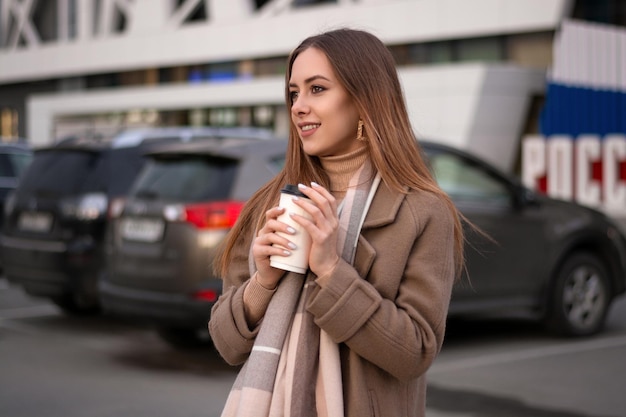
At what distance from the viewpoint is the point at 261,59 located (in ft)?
137

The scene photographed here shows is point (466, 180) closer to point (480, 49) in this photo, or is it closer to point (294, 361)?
point (294, 361)

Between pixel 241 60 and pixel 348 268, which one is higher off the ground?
pixel 241 60

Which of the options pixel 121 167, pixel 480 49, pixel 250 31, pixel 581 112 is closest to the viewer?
pixel 121 167

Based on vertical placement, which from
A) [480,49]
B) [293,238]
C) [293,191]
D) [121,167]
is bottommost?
[121,167]

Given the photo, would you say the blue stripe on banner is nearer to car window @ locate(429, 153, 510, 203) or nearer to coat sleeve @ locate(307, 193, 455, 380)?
car window @ locate(429, 153, 510, 203)

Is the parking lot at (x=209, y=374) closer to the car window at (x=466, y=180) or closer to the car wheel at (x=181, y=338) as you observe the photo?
the car wheel at (x=181, y=338)

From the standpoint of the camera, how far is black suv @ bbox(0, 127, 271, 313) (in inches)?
325

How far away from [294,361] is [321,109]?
585 millimetres

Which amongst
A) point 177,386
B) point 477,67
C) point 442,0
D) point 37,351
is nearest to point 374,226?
point 177,386

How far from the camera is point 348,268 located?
2.12m

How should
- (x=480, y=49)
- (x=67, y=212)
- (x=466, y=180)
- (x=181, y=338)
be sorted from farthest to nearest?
(x=480, y=49) < (x=67, y=212) < (x=181, y=338) < (x=466, y=180)

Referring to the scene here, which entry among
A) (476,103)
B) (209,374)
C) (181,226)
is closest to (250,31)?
(476,103)

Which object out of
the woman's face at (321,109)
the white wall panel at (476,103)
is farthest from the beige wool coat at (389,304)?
the white wall panel at (476,103)

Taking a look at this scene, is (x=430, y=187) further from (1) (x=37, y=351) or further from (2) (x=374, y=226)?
(1) (x=37, y=351)
